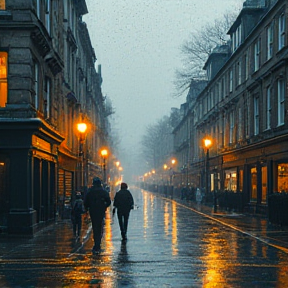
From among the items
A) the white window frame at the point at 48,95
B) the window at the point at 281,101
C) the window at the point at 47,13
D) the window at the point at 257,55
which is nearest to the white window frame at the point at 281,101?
the window at the point at 281,101

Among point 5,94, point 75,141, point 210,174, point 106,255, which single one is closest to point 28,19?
point 5,94

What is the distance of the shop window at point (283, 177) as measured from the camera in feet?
94.5

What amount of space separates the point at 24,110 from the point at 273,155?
1499 cm

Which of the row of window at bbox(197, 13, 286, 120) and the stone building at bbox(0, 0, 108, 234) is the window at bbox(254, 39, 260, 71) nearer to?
the row of window at bbox(197, 13, 286, 120)

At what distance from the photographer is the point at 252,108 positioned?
35.7 metres

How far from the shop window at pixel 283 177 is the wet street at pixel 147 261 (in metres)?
8.61

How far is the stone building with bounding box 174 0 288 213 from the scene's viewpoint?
2947 cm

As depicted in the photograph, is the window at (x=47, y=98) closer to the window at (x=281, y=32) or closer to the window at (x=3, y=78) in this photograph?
the window at (x=3, y=78)

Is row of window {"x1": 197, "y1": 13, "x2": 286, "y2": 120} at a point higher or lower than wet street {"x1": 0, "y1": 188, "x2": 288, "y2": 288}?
higher

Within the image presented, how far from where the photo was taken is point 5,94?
20359 millimetres

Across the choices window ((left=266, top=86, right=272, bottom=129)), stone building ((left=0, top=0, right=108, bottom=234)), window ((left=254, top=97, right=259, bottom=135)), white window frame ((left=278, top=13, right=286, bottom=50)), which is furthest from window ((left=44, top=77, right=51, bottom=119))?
window ((left=254, top=97, right=259, bottom=135))

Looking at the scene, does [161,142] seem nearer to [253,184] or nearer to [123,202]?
[253,184]

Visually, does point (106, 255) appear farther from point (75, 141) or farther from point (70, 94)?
point (75, 141)

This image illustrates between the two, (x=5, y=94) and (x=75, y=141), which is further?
(x=75, y=141)
